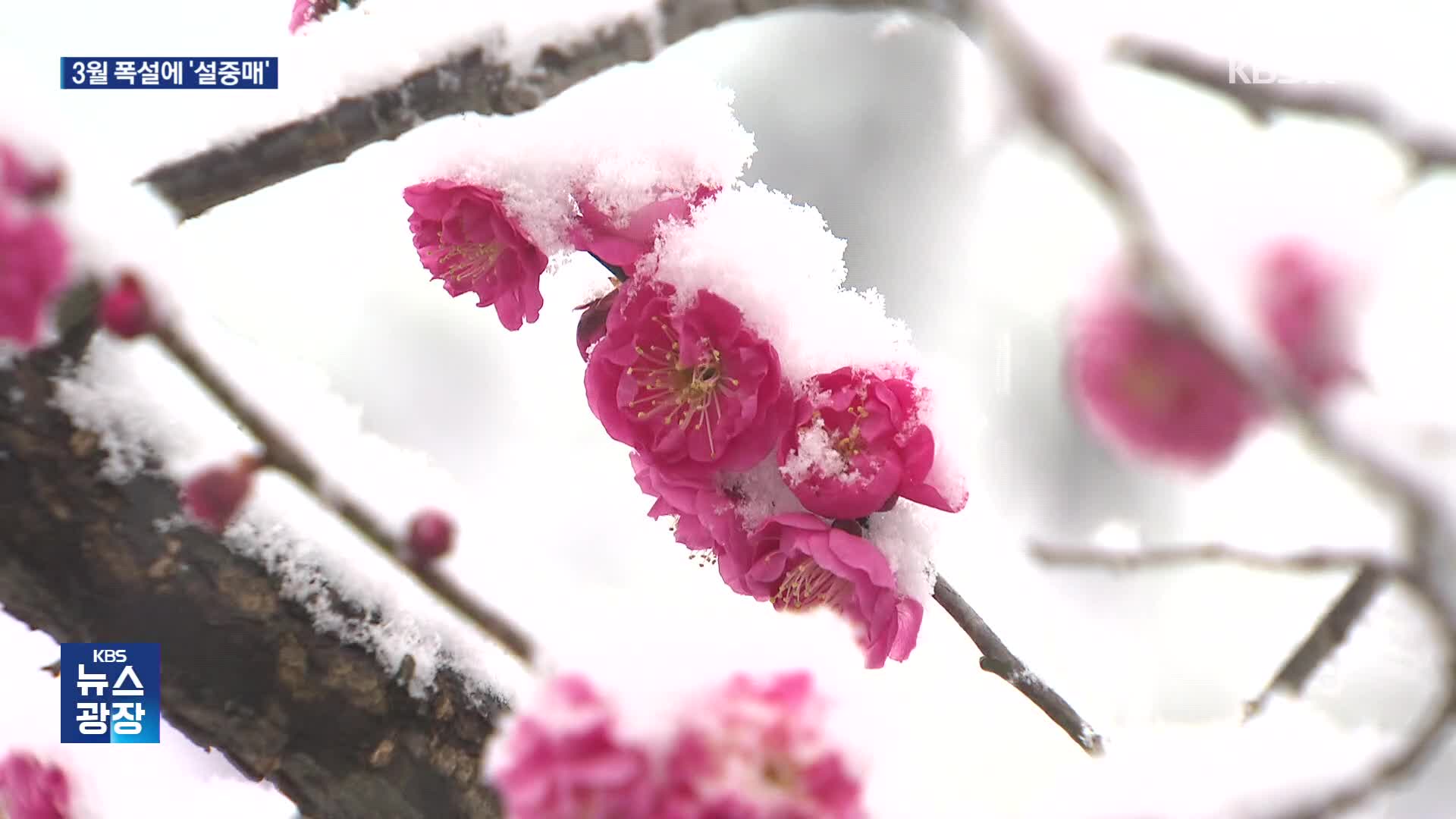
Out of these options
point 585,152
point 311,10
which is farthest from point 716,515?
point 311,10

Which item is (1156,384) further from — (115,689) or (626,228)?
(115,689)

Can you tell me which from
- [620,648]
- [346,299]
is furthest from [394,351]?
[620,648]

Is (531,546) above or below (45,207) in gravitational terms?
below

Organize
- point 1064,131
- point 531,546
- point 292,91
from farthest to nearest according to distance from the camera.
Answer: point 531,546 → point 292,91 → point 1064,131

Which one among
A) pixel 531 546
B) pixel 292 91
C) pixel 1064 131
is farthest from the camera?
pixel 531 546

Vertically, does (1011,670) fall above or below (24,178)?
below

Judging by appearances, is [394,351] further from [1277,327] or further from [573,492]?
[1277,327]

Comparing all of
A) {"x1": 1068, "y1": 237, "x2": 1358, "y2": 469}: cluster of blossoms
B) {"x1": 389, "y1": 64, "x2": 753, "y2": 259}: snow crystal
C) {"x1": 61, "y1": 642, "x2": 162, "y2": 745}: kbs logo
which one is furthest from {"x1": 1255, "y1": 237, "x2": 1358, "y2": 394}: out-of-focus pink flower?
{"x1": 61, "y1": 642, "x2": 162, "y2": 745}: kbs logo
